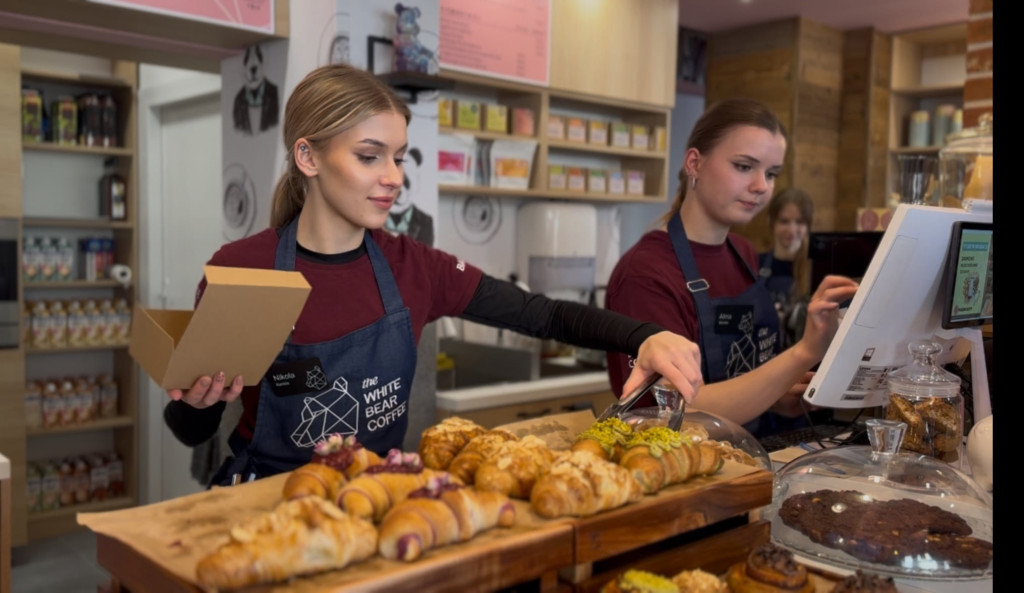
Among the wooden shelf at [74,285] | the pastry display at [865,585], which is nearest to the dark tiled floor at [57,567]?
the wooden shelf at [74,285]

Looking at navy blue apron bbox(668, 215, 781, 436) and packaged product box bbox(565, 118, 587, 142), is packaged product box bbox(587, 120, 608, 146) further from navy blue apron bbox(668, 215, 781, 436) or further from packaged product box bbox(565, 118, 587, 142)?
navy blue apron bbox(668, 215, 781, 436)

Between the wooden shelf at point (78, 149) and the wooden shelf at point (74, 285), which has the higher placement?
the wooden shelf at point (78, 149)

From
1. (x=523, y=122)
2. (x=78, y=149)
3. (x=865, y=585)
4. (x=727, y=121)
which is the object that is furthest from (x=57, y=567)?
(x=865, y=585)

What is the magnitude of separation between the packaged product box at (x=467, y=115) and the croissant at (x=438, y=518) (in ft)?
11.8

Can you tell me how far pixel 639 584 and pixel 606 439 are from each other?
0.31 metres

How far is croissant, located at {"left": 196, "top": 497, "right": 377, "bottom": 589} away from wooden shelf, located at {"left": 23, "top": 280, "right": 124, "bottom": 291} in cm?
433

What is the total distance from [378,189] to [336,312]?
0.88ft

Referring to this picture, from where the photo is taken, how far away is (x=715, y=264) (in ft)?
7.34

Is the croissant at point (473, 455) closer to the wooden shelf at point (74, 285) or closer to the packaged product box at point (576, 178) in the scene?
the packaged product box at point (576, 178)

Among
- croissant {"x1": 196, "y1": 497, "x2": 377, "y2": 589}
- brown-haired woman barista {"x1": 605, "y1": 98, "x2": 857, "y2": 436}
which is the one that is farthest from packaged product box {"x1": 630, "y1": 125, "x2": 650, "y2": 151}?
croissant {"x1": 196, "y1": 497, "x2": 377, "y2": 589}

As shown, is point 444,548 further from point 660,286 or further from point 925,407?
point 660,286

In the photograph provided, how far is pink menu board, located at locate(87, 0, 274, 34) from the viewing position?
110 inches

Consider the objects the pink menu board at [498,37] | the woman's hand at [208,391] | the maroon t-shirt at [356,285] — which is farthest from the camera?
the pink menu board at [498,37]

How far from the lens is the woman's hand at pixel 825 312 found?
1.67 meters
